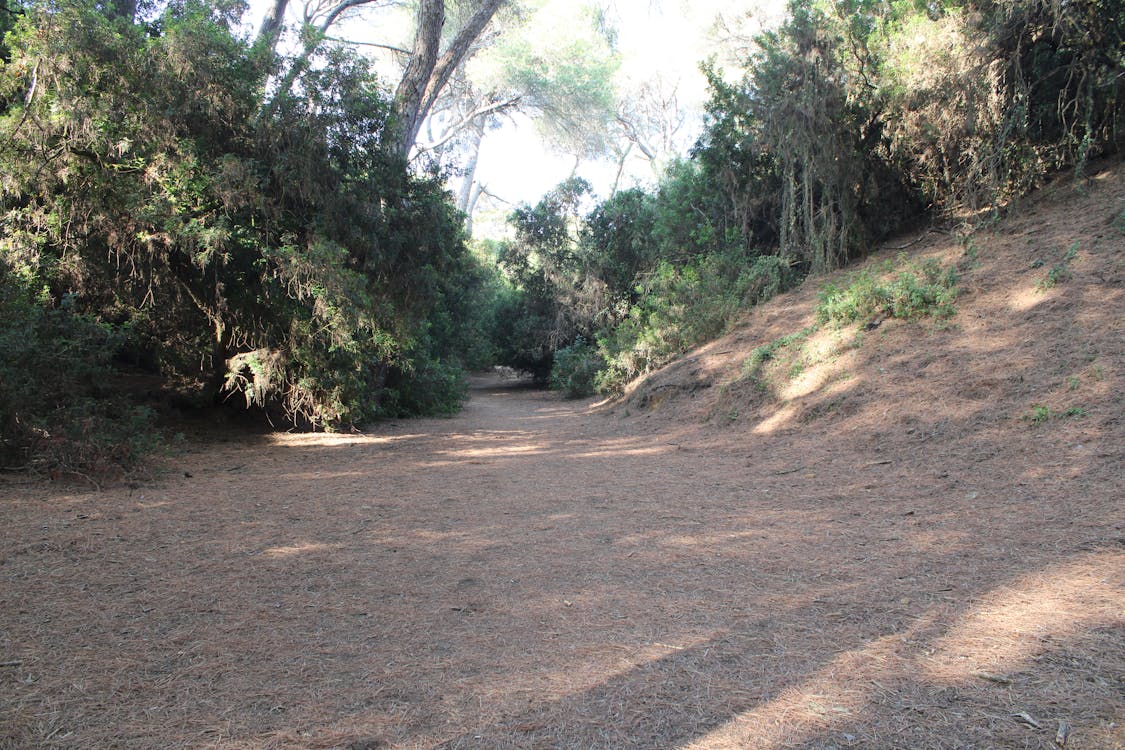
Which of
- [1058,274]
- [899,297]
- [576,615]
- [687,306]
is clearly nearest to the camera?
[576,615]

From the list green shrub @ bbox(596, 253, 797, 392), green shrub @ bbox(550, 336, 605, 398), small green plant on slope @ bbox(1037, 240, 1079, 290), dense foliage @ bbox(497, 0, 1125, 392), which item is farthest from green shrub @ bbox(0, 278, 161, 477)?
green shrub @ bbox(550, 336, 605, 398)

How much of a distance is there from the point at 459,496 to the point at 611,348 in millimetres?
12183

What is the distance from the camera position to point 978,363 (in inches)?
309

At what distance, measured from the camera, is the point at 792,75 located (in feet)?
44.5

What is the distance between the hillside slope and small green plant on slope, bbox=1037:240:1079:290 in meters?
0.03

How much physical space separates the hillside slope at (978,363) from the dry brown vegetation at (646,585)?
0.05 meters

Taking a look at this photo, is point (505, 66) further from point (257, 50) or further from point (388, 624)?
point (388, 624)

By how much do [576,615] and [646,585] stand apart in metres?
0.61

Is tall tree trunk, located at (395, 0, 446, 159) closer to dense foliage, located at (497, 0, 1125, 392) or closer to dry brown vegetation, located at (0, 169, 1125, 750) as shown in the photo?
dense foliage, located at (497, 0, 1125, 392)

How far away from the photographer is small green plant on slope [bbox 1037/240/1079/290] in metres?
8.59

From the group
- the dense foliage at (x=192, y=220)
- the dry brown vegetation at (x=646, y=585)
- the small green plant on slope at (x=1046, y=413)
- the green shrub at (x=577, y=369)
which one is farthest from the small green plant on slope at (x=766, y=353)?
the green shrub at (x=577, y=369)

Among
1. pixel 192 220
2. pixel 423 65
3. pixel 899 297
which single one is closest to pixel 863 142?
pixel 899 297

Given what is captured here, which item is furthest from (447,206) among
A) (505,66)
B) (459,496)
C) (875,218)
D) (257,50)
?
(505,66)

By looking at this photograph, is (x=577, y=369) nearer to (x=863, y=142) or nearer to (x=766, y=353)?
(x=766, y=353)
